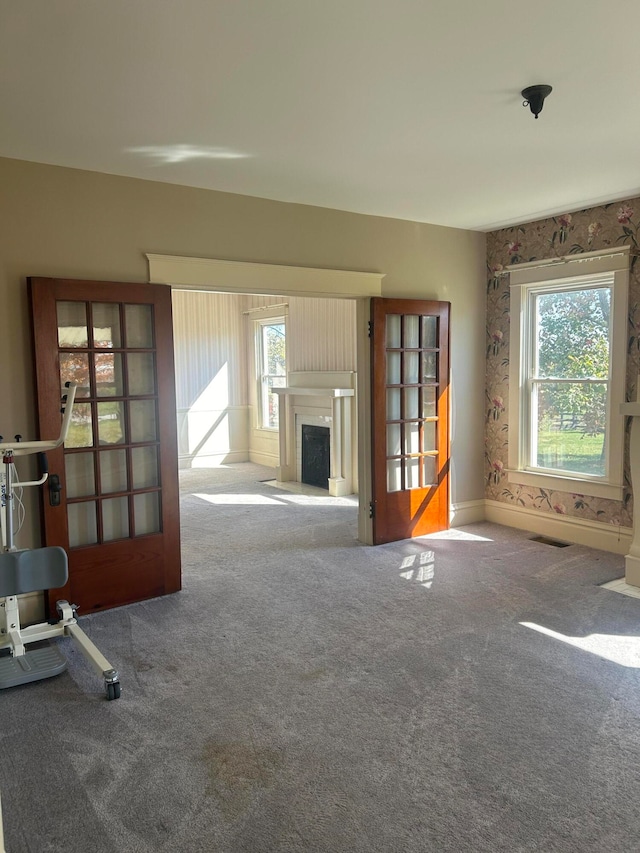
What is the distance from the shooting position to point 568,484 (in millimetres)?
5008

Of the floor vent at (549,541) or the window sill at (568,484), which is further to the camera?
the floor vent at (549,541)

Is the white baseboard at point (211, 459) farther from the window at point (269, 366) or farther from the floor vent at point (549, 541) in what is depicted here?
the floor vent at point (549, 541)

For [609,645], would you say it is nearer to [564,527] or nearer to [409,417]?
[564,527]

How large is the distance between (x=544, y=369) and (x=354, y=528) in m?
2.16

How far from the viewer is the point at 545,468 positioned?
528cm

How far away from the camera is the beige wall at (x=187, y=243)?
3447 millimetres

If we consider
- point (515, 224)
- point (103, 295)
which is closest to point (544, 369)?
point (515, 224)

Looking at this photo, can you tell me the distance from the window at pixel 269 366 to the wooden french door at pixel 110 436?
4.84 m

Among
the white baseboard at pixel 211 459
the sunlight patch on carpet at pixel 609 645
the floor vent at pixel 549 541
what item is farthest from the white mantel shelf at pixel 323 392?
the sunlight patch on carpet at pixel 609 645

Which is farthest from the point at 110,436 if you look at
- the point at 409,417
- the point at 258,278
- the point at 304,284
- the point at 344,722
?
the point at 409,417

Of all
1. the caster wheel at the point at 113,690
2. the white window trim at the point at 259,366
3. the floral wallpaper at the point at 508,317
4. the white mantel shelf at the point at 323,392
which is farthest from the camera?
the white window trim at the point at 259,366

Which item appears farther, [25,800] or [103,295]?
[103,295]

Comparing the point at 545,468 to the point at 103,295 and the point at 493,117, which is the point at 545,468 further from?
the point at 103,295

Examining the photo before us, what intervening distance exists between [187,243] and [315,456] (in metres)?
4.06
